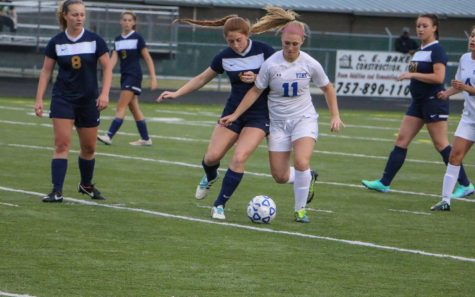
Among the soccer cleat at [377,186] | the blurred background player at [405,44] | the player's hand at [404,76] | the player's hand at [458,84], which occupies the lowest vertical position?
the blurred background player at [405,44]

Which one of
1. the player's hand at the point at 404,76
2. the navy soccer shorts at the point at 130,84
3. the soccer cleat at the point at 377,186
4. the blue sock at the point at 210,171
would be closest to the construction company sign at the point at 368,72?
the navy soccer shorts at the point at 130,84

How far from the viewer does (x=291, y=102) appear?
11.2 meters

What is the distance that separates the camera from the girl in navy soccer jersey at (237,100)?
11.1 m

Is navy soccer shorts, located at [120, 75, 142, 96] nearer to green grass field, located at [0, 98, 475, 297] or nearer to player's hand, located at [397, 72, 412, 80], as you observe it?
green grass field, located at [0, 98, 475, 297]

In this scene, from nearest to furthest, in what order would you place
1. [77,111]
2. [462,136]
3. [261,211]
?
[261,211], [77,111], [462,136]

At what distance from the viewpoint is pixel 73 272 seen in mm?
8305

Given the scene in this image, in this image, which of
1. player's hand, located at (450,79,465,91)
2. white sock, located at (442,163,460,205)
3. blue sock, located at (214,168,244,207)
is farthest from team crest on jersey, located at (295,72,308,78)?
white sock, located at (442,163,460,205)

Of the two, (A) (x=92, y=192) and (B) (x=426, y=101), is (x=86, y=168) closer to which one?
(A) (x=92, y=192)

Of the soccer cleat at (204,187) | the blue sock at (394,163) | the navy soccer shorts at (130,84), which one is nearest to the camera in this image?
the soccer cleat at (204,187)

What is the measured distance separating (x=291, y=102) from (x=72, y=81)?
7.25ft

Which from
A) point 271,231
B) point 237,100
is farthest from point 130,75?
point 271,231

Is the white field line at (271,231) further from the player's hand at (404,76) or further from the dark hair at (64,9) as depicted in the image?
the player's hand at (404,76)

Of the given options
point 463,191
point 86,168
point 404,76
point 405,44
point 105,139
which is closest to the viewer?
point 86,168

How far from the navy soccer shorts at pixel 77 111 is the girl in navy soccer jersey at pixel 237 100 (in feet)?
2.80
